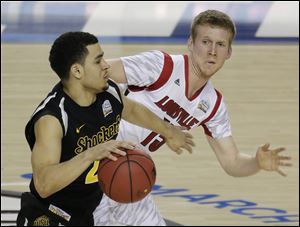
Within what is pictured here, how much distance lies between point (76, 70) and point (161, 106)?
3.78 ft

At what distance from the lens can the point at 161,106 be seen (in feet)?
20.0

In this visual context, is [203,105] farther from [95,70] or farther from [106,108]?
[95,70]

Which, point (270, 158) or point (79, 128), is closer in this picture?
point (79, 128)

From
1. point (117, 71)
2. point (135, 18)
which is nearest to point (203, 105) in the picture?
point (117, 71)

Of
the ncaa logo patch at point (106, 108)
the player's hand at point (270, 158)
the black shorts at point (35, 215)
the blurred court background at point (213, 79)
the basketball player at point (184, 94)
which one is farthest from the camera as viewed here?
the blurred court background at point (213, 79)

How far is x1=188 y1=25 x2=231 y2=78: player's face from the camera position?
5684mm

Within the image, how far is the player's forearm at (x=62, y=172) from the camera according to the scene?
471cm

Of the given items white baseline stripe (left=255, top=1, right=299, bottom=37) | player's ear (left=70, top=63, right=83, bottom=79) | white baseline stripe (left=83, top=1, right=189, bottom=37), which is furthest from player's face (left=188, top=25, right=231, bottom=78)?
white baseline stripe (left=255, top=1, right=299, bottom=37)

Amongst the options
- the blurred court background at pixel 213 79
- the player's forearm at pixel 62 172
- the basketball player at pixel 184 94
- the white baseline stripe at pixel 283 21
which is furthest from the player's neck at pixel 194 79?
the white baseline stripe at pixel 283 21

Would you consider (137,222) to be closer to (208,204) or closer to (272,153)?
(272,153)

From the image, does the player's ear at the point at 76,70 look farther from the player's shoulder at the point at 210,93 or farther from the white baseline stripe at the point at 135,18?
the white baseline stripe at the point at 135,18

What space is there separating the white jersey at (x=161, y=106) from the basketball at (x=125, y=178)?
0.77m

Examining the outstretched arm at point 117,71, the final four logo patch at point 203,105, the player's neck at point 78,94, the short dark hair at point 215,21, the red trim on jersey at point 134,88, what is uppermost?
the short dark hair at point 215,21

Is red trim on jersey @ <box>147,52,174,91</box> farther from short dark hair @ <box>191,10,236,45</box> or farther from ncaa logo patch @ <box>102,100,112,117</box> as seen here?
ncaa logo patch @ <box>102,100,112,117</box>
